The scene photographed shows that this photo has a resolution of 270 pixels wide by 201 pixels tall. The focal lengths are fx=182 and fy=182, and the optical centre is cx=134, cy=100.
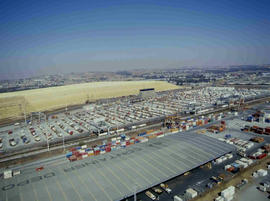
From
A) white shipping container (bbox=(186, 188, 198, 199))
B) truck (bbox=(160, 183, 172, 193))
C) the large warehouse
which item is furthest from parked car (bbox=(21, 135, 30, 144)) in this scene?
white shipping container (bbox=(186, 188, 198, 199))

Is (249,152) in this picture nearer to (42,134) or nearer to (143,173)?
(143,173)

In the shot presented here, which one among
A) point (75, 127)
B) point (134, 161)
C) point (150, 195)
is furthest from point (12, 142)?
point (150, 195)

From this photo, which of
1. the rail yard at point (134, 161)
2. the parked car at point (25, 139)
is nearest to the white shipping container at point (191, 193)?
the rail yard at point (134, 161)

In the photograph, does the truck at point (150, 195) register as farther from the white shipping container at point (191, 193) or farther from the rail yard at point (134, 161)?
the white shipping container at point (191, 193)

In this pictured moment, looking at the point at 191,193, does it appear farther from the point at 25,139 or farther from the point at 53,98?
the point at 53,98

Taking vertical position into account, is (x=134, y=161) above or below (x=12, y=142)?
above

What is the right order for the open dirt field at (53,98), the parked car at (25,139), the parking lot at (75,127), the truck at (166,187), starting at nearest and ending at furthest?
the truck at (166,187)
the parked car at (25,139)
the parking lot at (75,127)
the open dirt field at (53,98)

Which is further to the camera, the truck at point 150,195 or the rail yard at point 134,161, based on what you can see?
the truck at point 150,195

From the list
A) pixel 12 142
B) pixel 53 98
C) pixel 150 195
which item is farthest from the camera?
pixel 53 98

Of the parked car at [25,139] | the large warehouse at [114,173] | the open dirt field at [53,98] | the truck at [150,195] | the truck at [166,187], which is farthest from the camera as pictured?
the open dirt field at [53,98]

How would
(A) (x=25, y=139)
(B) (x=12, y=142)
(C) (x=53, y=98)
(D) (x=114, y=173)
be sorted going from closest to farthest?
(D) (x=114, y=173) → (B) (x=12, y=142) → (A) (x=25, y=139) → (C) (x=53, y=98)
